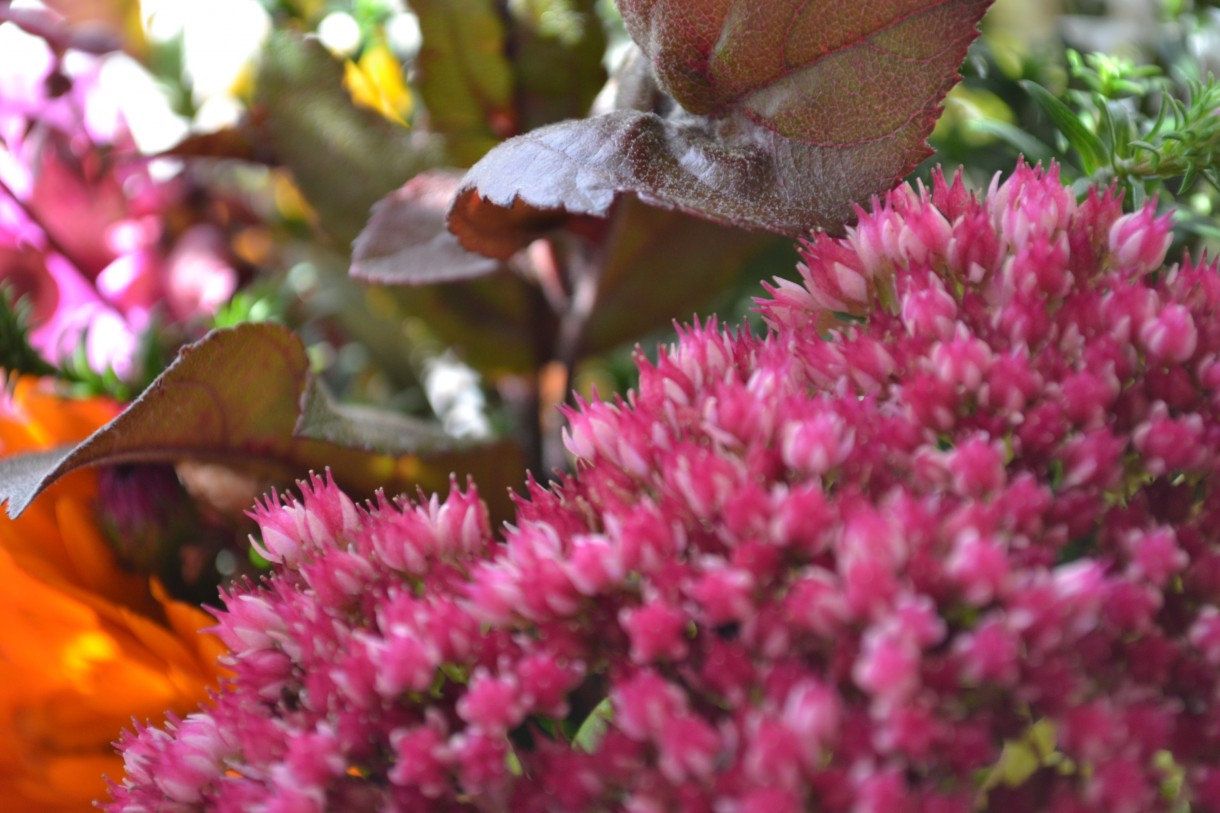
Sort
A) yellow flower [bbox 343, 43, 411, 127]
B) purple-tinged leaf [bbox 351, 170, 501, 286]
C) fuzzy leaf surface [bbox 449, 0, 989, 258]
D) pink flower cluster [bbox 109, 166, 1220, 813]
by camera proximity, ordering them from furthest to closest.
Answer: yellow flower [bbox 343, 43, 411, 127] → purple-tinged leaf [bbox 351, 170, 501, 286] → fuzzy leaf surface [bbox 449, 0, 989, 258] → pink flower cluster [bbox 109, 166, 1220, 813]

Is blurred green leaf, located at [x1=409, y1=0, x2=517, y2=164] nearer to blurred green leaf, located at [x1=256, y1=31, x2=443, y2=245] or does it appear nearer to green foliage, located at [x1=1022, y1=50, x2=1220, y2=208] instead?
blurred green leaf, located at [x1=256, y1=31, x2=443, y2=245]

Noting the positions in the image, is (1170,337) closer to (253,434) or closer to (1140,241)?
(1140,241)

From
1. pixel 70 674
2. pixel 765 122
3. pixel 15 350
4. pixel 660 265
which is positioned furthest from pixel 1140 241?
pixel 15 350

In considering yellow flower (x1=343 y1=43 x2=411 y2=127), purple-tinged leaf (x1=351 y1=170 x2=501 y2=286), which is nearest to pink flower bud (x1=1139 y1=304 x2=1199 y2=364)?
purple-tinged leaf (x1=351 y1=170 x2=501 y2=286)

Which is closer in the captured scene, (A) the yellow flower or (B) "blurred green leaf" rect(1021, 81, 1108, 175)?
(B) "blurred green leaf" rect(1021, 81, 1108, 175)

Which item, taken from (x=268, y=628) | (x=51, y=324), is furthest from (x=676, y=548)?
(x=51, y=324)

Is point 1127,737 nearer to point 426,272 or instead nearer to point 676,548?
point 676,548
